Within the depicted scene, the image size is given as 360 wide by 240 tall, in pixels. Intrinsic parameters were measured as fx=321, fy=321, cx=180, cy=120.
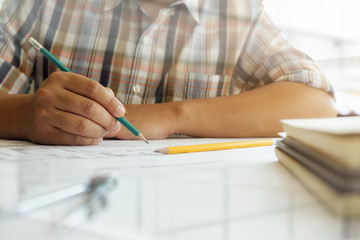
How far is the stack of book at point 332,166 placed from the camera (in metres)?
0.17

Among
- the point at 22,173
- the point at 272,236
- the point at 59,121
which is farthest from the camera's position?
the point at 59,121

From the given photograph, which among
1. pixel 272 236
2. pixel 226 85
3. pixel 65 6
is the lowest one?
pixel 272 236

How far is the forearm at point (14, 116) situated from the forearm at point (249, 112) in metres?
0.29

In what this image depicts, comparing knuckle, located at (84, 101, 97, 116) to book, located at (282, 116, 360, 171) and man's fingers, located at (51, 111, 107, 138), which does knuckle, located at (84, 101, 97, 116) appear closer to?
man's fingers, located at (51, 111, 107, 138)

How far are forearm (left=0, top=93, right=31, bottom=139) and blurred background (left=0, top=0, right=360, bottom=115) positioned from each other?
152 cm

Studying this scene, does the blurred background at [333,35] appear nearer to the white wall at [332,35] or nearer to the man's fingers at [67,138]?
the white wall at [332,35]

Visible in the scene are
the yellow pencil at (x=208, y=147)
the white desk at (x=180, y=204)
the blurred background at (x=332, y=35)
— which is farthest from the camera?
the blurred background at (x=332, y=35)

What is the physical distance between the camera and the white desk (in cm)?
15

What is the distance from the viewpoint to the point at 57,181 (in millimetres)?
249

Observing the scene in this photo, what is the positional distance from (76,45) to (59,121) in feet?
1.35

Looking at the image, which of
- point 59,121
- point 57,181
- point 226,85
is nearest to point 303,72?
point 226,85

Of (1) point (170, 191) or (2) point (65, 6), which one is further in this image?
(2) point (65, 6)

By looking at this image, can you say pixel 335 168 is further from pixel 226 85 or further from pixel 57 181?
pixel 226 85

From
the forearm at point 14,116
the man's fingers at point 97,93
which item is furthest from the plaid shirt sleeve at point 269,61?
the forearm at point 14,116
